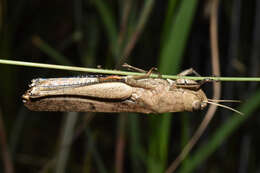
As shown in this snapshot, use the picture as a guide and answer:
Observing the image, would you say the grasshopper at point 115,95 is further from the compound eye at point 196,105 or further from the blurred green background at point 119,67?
the blurred green background at point 119,67

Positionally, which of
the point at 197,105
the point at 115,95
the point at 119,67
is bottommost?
the point at 197,105

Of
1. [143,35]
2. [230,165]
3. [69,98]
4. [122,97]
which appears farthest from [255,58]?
[69,98]

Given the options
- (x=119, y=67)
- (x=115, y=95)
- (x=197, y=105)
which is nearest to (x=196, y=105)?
(x=197, y=105)

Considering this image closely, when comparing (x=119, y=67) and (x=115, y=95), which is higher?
(x=119, y=67)

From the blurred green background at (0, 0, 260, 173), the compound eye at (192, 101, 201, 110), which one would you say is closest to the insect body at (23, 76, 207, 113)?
the compound eye at (192, 101, 201, 110)

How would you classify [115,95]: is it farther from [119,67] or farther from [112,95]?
[119,67]

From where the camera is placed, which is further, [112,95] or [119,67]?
[119,67]
